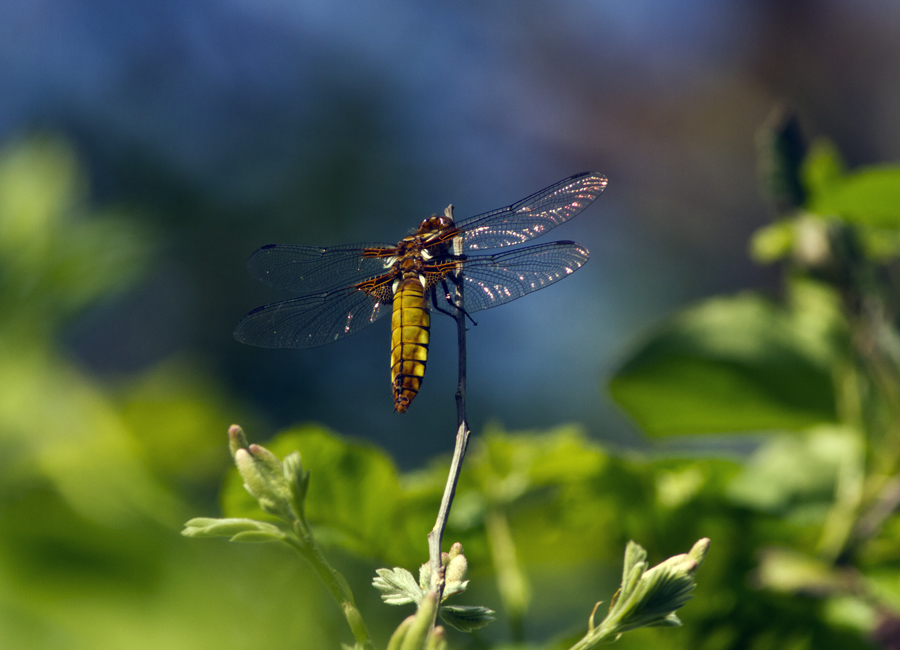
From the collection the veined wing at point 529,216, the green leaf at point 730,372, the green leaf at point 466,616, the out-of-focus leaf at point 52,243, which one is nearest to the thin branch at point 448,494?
the green leaf at point 466,616

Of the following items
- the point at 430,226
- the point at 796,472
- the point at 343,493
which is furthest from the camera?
the point at 430,226

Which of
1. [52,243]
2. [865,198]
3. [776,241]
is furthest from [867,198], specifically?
[52,243]

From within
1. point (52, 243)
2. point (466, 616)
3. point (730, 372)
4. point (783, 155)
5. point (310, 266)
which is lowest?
point (466, 616)

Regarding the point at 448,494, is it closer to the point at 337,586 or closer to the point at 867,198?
the point at 337,586

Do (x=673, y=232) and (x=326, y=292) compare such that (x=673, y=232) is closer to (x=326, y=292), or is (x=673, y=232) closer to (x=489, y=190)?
(x=489, y=190)

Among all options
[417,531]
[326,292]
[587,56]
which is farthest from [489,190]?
[417,531]

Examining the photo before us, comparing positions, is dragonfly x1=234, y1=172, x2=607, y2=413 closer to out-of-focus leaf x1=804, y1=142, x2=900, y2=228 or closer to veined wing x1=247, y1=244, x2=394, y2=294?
veined wing x1=247, y1=244, x2=394, y2=294

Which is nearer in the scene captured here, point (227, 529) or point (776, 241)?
point (227, 529)

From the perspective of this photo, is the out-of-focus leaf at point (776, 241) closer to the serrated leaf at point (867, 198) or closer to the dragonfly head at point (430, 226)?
the serrated leaf at point (867, 198)
